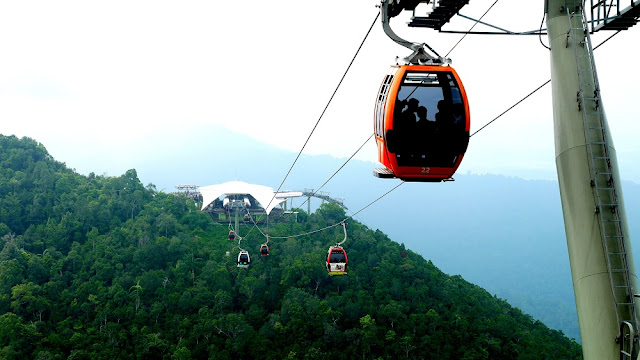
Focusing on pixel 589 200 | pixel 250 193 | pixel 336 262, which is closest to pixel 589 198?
pixel 589 200

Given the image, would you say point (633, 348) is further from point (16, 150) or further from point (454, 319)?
point (16, 150)

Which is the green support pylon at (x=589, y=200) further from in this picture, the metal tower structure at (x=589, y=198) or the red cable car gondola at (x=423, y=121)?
the red cable car gondola at (x=423, y=121)

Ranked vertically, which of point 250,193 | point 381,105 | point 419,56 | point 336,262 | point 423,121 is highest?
point 250,193

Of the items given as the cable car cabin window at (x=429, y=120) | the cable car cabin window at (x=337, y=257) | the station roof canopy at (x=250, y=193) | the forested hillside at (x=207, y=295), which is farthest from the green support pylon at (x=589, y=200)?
the station roof canopy at (x=250, y=193)

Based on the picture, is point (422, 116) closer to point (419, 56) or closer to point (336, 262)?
point (419, 56)

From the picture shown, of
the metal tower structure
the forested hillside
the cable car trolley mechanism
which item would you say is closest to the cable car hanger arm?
the cable car trolley mechanism

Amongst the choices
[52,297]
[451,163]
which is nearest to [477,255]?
[52,297]
